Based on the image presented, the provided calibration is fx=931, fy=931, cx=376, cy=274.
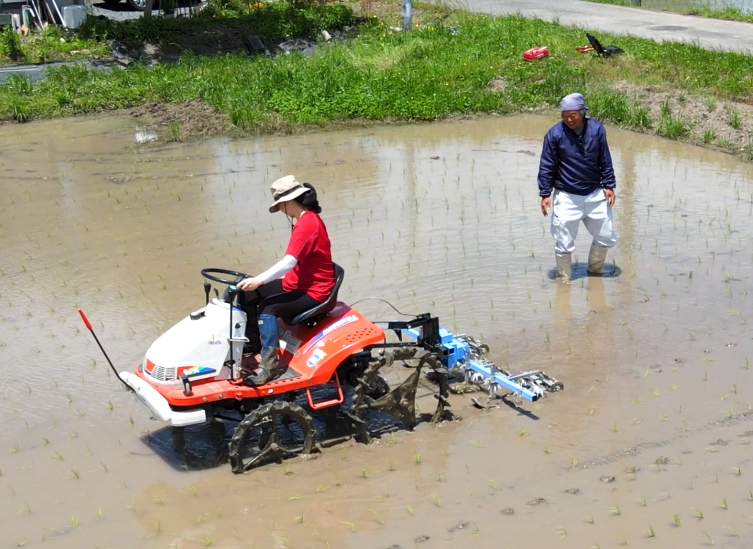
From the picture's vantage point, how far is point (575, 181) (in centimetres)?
841

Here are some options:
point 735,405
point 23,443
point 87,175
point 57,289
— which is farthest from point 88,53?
point 735,405

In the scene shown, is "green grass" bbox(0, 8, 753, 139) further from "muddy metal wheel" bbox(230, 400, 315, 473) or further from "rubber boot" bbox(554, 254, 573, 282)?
"muddy metal wheel" bbox(230, 400, 315, 473)

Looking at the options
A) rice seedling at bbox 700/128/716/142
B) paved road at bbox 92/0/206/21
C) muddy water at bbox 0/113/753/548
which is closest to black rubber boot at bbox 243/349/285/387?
muddy water at bbox 0/113/753/548

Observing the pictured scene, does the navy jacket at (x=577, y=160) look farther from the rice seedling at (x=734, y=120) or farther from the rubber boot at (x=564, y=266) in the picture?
the rice seedling at (x=734, y=120)

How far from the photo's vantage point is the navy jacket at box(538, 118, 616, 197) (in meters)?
8.34

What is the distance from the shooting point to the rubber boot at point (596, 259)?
342 inches

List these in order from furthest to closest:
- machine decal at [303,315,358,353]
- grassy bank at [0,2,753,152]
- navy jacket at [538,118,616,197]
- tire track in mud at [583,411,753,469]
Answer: grassy bank at [0,2,753,152], navy jacket at [538,118,616,197], machine decal at [303,315,358,353], tire track in mud at [583,411,753,469]

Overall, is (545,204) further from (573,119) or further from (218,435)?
(218,435)

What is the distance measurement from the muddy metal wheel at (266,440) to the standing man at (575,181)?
3.51m

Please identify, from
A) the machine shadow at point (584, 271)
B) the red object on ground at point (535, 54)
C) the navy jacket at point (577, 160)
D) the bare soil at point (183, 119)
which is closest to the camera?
the navy jacket at point (577, 160)

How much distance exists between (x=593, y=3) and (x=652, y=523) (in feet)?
72.3

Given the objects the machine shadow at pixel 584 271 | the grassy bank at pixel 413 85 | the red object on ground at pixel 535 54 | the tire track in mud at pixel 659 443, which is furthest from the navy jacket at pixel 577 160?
the red object on ground at pixel 535 54

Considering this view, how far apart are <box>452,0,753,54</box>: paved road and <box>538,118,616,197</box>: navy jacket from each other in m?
10.6

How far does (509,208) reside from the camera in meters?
10.6
